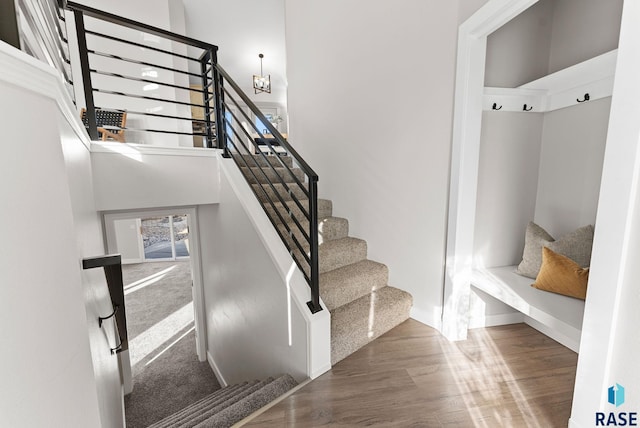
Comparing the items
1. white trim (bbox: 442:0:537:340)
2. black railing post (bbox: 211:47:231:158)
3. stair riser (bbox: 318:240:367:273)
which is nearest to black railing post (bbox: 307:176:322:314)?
stair riser (bbox: 318:240:367:273)

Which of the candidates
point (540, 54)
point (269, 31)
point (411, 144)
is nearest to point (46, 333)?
point (411, 144)

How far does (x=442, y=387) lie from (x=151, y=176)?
2582 mm

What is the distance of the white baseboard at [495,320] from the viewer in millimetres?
2346

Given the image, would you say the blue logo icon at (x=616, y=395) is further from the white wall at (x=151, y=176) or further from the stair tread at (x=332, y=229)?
the white wall at (x=151, y=176)

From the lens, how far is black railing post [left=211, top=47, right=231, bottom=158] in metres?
2.54

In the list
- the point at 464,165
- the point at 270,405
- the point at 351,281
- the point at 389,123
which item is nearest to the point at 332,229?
the point at 351,281

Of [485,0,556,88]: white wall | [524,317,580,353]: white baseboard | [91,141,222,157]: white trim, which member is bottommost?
[524,317,580,353]: white baseboard

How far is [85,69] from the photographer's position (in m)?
2.04

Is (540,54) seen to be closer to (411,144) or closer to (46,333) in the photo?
(411,144)

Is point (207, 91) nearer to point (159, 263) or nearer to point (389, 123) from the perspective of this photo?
point (389, 123)

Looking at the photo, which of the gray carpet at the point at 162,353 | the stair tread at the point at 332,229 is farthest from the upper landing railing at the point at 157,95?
the gray carpet at the point at 162,353

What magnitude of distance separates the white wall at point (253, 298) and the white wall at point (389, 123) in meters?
1.04

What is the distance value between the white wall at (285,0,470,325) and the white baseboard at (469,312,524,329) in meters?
0.34

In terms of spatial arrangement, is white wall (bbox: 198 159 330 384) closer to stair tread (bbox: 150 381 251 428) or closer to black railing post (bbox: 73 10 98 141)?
stair tread (bbox: 150 381 251 428)
